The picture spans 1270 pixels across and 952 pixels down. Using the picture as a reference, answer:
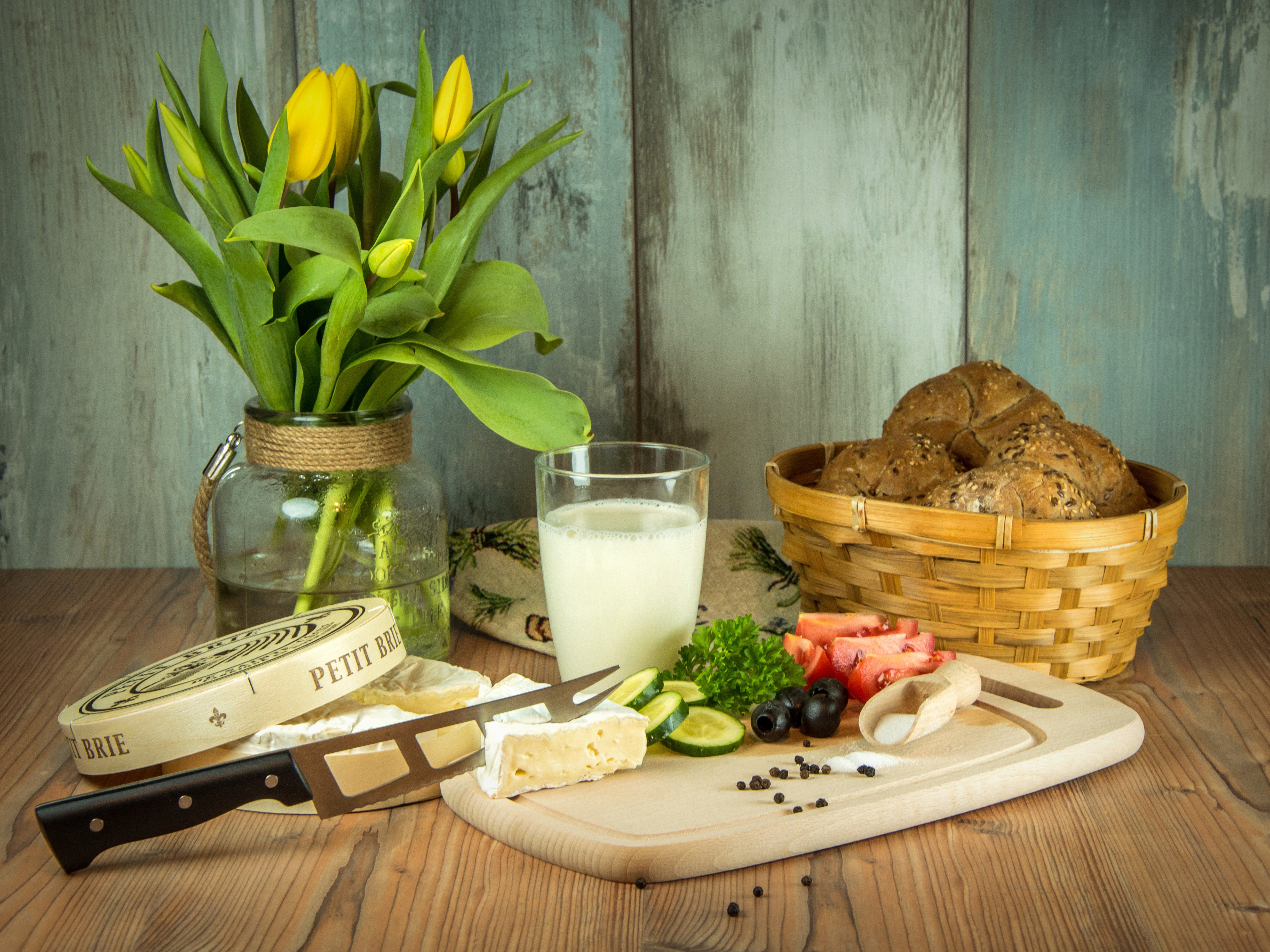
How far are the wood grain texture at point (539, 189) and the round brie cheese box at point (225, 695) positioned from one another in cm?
56

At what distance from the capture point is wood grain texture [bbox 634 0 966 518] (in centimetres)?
137

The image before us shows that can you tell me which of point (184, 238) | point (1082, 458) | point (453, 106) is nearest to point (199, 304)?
point (184, 238)

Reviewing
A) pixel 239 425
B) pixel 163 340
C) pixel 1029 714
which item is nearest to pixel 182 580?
pixel 163 340

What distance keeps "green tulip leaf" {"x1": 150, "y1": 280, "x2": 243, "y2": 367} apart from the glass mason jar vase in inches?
2.2

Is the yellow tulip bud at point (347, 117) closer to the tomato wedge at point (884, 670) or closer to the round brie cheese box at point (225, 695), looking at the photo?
the round brie cheese box at point (225, 695)

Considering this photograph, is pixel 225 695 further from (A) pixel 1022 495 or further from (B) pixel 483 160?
(A) pixel 1022 495

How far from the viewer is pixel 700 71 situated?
1384 millimetres

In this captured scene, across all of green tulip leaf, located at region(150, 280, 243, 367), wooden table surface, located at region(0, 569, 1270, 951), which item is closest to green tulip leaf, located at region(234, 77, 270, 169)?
green tulip leaf, located at region(150, 280, 243, 367)

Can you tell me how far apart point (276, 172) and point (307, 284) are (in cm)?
9

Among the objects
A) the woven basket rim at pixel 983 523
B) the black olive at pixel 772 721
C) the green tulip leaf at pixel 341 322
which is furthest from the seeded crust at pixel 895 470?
the green tulip leaf at pixel 341 322

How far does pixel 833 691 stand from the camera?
2.96 ft

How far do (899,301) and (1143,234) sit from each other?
0.30 meters

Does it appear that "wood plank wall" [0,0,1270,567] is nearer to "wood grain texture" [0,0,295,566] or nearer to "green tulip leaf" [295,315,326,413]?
"wood grain texture" [0,0,295,566]

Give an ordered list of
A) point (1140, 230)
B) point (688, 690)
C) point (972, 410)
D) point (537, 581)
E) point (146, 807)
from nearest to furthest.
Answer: point (146, 807)
point (688, 690)
point (972, 410)
point (537, 581)
point (1140, 230)
